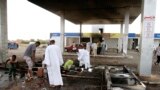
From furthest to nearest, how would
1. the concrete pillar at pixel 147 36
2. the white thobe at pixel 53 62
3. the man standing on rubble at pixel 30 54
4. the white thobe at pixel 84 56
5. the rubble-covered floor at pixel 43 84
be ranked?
the white thobe at pixel 84 56
the concrete pillar at pixel 147 36
the man standing on rubble at pixel 30 54
the rubble-covered floor at pixel 43 84
the white thobe at pixel 53 62

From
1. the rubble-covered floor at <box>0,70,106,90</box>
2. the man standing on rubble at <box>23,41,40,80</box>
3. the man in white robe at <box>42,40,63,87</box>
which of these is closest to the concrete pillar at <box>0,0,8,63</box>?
the rubble-covered floor at <box>0,70,106,90</box>

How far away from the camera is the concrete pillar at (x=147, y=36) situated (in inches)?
451

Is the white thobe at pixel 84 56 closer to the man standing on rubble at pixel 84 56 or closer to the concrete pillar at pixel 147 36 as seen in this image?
the man standing on rubble at pixel 84 56

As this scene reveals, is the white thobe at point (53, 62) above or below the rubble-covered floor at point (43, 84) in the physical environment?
above

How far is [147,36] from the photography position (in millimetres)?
11562

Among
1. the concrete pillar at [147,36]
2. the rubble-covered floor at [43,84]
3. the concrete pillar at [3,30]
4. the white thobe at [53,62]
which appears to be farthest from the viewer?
the concrete pillar at [3,30]

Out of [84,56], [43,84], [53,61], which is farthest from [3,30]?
[53,61]

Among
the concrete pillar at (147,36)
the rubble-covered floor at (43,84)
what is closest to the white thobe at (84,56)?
the rubble-covered floor at (43,84)

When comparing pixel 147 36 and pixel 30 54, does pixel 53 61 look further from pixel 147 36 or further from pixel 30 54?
pixel 147 36

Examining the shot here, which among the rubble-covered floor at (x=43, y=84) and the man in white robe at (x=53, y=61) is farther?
the rubble-covered floor at (x=43, y=84)

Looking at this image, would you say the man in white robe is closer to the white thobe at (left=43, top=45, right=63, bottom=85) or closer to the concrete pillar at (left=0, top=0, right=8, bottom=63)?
the white thobe at (left=43, top=45, right=63, bottom=85)

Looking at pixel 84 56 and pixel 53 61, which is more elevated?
pixel 53 61

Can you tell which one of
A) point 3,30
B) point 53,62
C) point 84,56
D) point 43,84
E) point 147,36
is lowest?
point 43,84

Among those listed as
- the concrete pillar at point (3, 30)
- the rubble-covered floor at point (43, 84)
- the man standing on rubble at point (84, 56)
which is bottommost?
the rubble-covered floor at point (43, 84)
